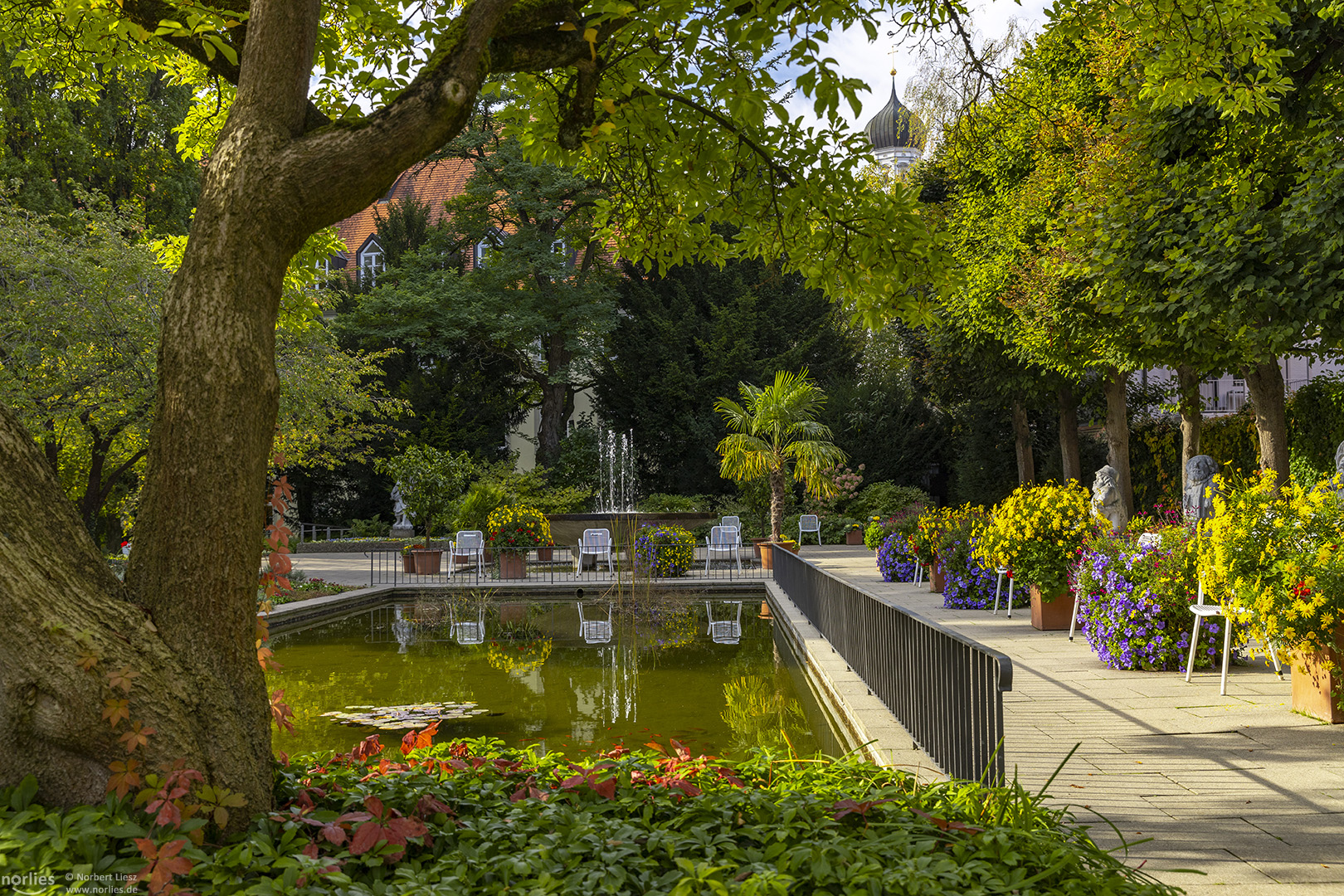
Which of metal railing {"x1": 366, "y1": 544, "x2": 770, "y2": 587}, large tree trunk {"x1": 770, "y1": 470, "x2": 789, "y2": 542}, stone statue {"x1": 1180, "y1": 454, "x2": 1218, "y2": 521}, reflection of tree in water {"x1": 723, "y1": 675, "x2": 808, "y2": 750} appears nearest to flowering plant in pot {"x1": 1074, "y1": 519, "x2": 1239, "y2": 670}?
reflection of tree in water {"x1": 723, "y1": 675, "x2": 808, "y2": 750}

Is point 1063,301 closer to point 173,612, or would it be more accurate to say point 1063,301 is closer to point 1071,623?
point 1071,623

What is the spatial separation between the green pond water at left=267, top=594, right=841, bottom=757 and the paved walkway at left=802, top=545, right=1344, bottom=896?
1399 millimetres

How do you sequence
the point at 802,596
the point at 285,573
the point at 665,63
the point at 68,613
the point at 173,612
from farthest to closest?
the point at 802,596 < the point at 665,63 < the point at 285,573 < the point at 173,612 < the point at 68,613

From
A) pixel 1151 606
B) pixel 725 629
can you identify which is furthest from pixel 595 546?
pixel 1151 606

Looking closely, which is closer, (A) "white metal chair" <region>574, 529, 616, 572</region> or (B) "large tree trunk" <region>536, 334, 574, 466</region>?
(A) "white metal chair" <region>574, 529, 616, 572</region>

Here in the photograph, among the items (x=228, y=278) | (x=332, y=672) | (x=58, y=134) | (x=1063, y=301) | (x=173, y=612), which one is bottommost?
(x=332, y=672)

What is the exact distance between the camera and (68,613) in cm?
267

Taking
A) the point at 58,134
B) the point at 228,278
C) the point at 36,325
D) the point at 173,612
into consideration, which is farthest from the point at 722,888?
the point at 58,134

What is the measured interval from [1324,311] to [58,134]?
25.4m

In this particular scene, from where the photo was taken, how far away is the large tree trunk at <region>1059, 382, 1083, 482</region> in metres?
20.1

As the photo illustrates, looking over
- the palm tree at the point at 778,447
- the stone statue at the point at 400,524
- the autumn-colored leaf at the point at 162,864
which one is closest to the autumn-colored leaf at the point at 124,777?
the autumn-colored leaf at the point at 162,864

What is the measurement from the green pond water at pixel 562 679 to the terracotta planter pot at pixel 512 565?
135 inches

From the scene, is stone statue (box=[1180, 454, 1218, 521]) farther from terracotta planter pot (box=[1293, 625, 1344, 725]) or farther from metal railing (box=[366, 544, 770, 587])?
terracotta planter pot (box=[1293, 625, 1344, 725])

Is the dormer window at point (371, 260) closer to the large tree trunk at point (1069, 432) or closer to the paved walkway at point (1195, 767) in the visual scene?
the large tree trunk at point (1069, 432)
